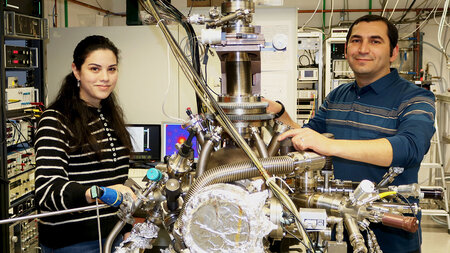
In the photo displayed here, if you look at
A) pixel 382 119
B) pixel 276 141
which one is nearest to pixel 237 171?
pixel 276 141

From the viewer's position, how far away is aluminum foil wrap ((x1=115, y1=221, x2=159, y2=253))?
1009 millimetres

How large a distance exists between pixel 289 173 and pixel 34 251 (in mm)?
2647

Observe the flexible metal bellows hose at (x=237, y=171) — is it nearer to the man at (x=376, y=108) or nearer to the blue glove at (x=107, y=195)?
the blue glove at (x=107, y=195)

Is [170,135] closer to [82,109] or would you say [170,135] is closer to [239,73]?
[82,109]

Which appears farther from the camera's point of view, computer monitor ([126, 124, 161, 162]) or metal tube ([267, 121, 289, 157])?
computer monitor ([126, 124, 161, 162])

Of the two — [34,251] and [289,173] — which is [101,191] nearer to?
[289,173]

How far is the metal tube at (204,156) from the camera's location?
1078mm

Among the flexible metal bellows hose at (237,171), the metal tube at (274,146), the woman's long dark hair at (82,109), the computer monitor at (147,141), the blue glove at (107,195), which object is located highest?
the woman's long dark hair at (82,109)

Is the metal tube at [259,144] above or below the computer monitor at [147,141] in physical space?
above

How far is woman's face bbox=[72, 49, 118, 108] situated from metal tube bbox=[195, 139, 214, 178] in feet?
2.11

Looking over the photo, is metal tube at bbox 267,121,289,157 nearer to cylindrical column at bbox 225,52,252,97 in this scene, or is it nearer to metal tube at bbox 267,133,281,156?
metal tube at bbox 267,133,281,156

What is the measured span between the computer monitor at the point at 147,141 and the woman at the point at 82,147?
1767 millimetres

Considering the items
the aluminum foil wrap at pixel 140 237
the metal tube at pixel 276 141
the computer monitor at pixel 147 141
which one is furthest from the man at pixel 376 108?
the computer monitor at pixel 147 141

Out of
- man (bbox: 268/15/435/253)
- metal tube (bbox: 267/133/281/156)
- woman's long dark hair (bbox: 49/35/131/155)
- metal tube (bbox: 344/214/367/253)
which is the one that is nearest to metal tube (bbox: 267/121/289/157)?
metal tube (bbox: 267/133/281/156)
